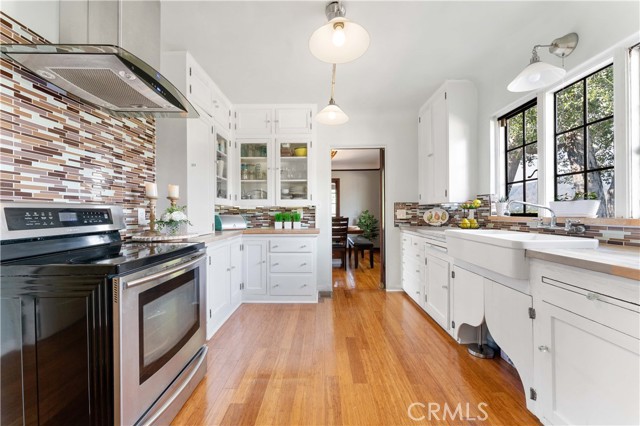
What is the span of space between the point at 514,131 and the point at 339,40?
2.19 metres

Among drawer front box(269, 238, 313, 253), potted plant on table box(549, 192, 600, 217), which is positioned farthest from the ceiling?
drawer front box(269, 238, 313, 253)

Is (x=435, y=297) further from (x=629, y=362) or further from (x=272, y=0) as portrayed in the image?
(x=272, y=0)

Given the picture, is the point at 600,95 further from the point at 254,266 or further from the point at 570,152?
the point at 254,266

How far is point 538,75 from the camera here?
1.51 m

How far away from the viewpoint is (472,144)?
2850mm

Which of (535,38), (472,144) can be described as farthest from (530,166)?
(535,38)

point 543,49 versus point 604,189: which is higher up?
point 543,49

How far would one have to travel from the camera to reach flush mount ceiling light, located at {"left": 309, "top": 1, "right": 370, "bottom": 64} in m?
1.23

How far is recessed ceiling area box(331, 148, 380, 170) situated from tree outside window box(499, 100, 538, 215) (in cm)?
326

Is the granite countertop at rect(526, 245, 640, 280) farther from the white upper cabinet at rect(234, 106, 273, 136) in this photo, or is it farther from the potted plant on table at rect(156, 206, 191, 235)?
the white upper cabinet at rect(234, 106, 273, 136)

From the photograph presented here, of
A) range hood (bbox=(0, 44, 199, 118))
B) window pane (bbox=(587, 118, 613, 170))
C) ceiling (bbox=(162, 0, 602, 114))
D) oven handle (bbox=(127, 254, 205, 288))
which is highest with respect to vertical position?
ceiling (bbox=(162, 0, 602, 114))

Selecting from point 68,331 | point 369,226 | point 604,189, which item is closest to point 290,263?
point 68,331

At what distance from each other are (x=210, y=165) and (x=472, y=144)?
278 centimetres

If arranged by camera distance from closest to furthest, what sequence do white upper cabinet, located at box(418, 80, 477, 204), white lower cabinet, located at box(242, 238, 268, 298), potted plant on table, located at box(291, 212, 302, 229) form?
1. white upper cabinet, located at box(418, 80, 477, 204)
2. white lower cabinet, located at box(242, 238, 268, 298)
3. potted plant on table, located at box(291, 212, 302, 229)
